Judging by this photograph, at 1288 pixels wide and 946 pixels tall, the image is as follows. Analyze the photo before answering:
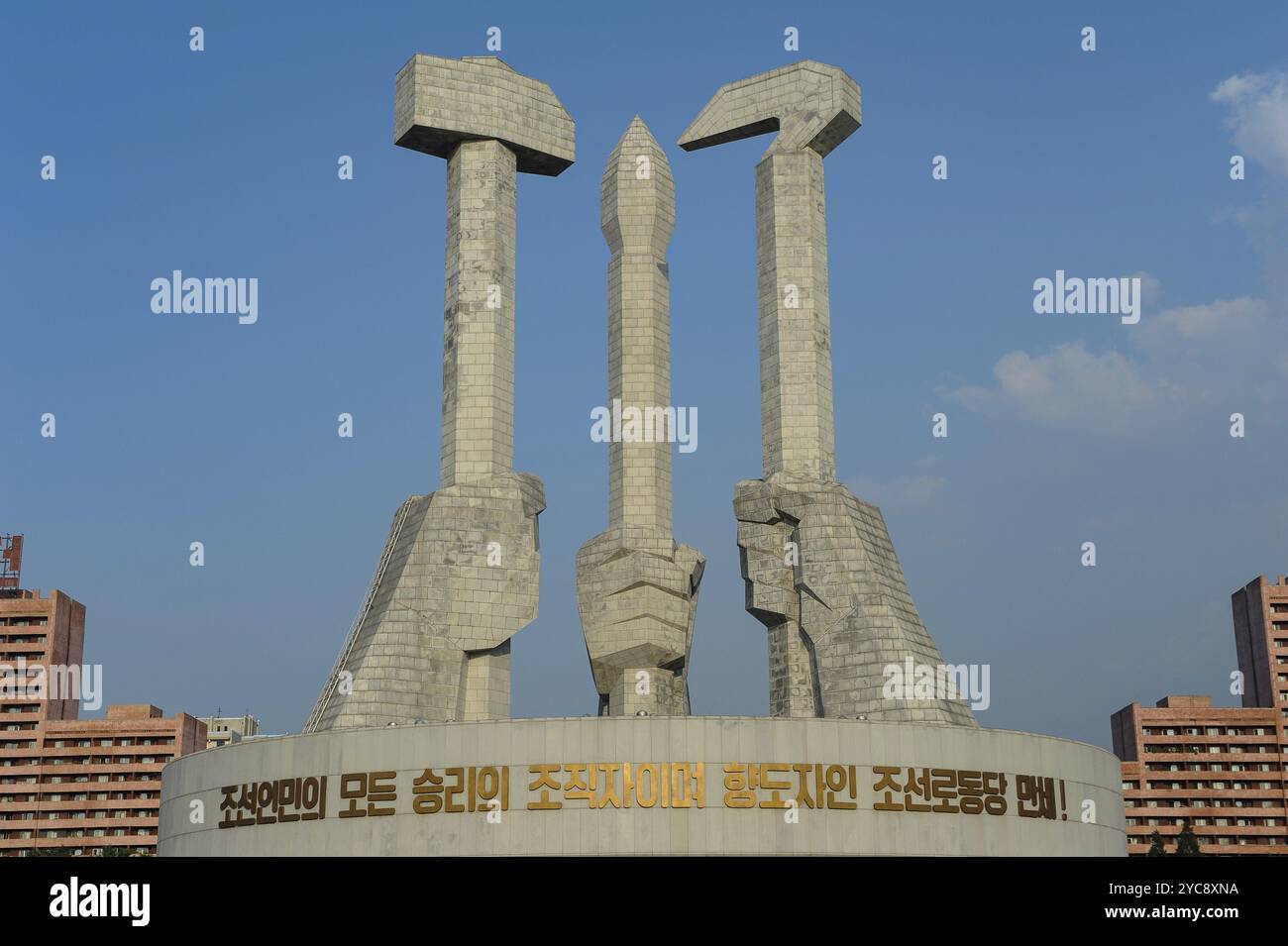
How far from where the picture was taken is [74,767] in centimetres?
11956

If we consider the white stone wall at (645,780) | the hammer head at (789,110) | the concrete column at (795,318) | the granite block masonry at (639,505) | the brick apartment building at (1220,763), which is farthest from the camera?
the brick apartment building at (1220,763)

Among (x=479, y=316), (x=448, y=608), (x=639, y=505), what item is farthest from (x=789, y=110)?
(x=448, y=608)

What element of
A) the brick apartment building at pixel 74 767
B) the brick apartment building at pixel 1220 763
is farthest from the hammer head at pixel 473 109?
the brick apartment building at pixel 1220 763

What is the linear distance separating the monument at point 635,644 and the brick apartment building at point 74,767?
75475 millimetres

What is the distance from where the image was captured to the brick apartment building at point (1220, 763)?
11944cm

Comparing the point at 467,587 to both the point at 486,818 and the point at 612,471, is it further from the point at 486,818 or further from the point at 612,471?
the point at 486,818

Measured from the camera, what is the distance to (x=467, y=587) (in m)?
50.1

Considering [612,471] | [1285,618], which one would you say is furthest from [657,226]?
[1285,618]

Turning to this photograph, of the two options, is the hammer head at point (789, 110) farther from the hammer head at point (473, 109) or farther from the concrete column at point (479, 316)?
the concrete column at point (479, 316)

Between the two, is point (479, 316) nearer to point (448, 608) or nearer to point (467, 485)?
point (467, 485)

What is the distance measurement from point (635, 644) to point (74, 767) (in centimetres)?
8162
